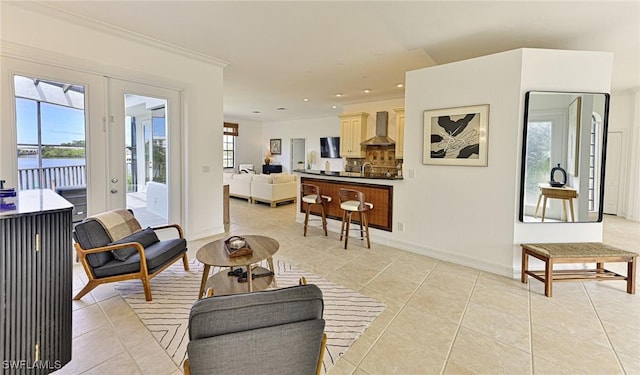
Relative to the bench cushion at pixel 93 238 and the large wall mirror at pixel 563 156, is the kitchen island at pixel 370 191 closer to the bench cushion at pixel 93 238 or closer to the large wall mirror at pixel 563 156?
the large wall mirror at pixel 563 156

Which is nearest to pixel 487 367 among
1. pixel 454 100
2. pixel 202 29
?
pixel 454 100

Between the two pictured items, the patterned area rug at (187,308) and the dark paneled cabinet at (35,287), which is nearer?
the dark paneled cabinet at (35,287)

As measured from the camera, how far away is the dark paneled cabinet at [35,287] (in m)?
1.46

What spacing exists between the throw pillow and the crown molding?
7.85ft

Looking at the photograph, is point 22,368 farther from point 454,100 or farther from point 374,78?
point 374,78

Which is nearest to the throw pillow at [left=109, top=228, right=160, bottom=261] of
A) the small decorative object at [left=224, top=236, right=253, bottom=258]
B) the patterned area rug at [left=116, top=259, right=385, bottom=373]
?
the patterned area rug at [left=116, top=259, right=385, bottom=373]

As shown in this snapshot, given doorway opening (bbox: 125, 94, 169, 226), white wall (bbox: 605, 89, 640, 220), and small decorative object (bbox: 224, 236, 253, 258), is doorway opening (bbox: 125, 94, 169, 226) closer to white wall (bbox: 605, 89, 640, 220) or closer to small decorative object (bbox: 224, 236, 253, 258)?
small decorative object (bbox: 224, 236, 253, 258)

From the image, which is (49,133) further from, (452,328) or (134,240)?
(452,328)

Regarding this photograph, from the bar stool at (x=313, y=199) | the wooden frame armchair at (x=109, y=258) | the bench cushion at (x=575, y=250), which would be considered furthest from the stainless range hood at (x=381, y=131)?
the wooden frame armchair at (x=109, y=258)

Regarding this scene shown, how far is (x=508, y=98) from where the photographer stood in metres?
3.20

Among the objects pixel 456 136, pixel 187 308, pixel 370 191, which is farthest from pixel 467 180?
pixel 187 308

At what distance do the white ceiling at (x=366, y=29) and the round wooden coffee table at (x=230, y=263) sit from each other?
238 cm

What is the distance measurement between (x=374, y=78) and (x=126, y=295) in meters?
5.04

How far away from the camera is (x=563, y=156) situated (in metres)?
3.19
